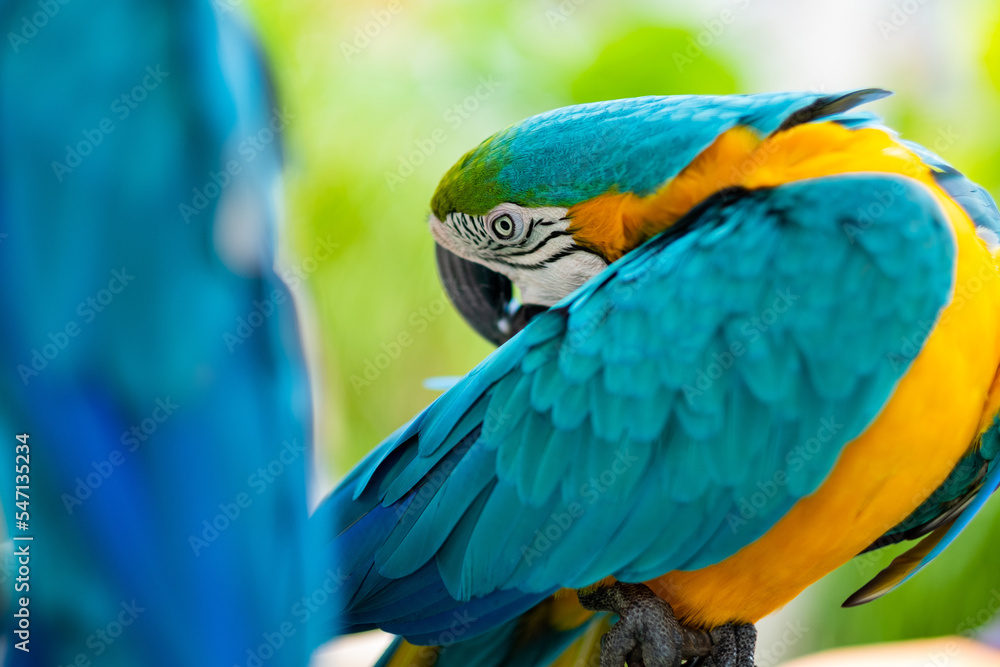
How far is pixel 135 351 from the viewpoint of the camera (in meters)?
0.31

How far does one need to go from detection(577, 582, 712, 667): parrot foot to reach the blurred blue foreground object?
0.46 meters

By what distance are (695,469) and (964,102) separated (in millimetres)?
1708

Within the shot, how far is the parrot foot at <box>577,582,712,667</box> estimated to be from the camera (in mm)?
688

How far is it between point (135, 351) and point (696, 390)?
44 centimetres

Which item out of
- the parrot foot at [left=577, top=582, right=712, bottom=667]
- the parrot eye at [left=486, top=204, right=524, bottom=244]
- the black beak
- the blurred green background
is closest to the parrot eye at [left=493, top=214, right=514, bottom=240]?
the parrot eye at [left=486, top=204, right=524, bottom=244]

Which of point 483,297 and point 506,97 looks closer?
point 483,297

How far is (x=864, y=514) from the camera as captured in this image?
2.12 ft

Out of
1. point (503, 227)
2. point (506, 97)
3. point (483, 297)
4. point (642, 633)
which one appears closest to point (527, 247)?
point (503, 227)

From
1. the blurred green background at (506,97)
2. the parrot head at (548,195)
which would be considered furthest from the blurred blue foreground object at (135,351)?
the blurred green background at (506,97)

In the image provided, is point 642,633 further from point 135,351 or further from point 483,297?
point 135,351

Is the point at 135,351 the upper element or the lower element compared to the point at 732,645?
upper

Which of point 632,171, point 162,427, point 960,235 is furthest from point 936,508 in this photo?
point 162,427

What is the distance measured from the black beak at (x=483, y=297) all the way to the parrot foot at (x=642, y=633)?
32 cm

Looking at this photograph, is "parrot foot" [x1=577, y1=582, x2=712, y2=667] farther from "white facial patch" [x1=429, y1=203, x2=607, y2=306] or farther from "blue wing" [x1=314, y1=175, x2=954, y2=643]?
"white facial patch" [x1=429, y1=203, x2=607, y2=306]
